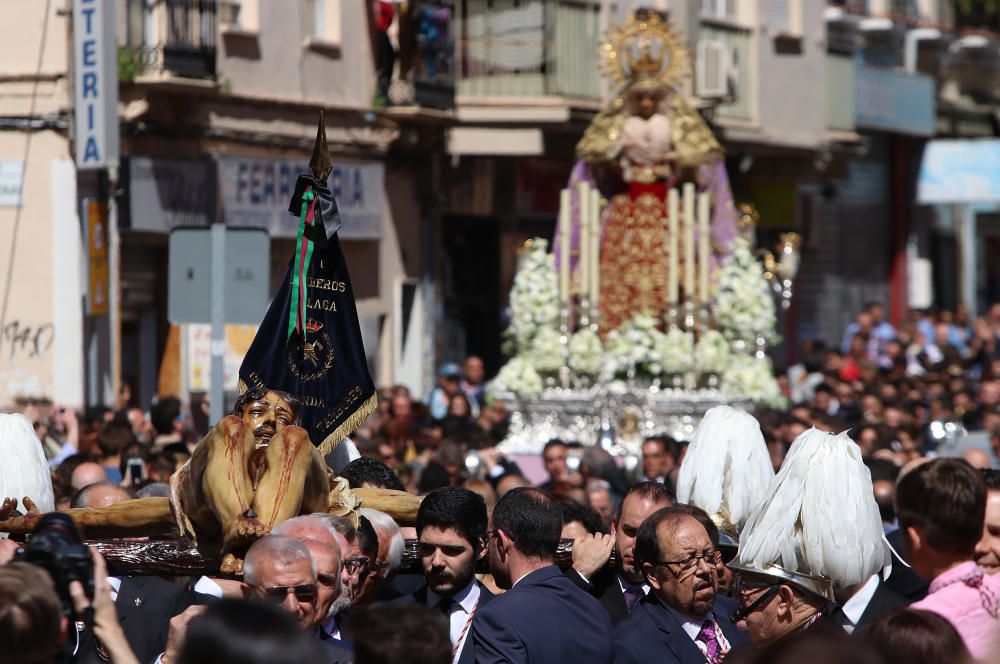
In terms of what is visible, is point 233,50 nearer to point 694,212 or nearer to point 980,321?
point 694,212

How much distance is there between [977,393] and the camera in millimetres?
18250

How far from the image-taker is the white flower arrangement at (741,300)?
53.8 feet

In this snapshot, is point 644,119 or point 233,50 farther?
point 233,50

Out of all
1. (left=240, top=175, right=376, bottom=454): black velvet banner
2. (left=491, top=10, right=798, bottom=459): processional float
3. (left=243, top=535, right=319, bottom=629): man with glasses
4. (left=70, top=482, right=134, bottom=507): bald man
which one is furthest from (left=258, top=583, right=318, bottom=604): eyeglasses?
(left=491, top=10, right=798, bottom=459): processional float

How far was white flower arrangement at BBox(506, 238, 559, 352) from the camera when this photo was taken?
16547 millimetres

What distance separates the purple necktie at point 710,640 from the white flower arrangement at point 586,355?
969 centimetres

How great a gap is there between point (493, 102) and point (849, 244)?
990cm

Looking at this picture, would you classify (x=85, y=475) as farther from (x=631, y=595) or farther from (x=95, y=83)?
(x=95, y=83)

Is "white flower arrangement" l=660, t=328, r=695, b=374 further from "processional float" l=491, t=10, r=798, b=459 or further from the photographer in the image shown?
the photographer

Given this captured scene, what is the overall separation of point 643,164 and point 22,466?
9527mm

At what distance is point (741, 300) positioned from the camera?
16.4 meters

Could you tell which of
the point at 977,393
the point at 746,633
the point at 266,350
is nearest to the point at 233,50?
the point at 977,393

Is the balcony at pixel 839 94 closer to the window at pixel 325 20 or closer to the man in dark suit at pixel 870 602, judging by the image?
the window at pixel 325 20

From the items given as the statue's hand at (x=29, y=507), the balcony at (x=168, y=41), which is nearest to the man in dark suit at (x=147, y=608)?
the statue's hand at (x=29, y=507)
